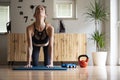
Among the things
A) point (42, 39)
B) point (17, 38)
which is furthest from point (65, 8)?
point (42, 39)

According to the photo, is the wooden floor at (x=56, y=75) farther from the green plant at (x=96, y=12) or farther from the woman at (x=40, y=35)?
the green plant at (x=96, y=12)

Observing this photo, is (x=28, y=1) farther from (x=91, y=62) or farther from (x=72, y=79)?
(x=72, y=79)

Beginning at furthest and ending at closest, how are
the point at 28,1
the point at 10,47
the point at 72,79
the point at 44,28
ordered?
the point at 28,1
the point at 10,47
the point at 44,28
the point at 72,79

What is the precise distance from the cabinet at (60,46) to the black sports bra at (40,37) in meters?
2.16

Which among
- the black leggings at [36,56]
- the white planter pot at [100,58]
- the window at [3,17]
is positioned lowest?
the white planter pot at [100,58]

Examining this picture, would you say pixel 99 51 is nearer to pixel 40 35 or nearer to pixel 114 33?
pixel 114 33

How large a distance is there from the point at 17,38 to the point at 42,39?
2298 millimetres

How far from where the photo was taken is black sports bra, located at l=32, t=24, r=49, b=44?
449cm

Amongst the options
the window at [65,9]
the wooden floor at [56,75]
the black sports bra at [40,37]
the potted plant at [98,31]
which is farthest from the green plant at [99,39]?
the wooden floor at [56,75]

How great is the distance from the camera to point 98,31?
716 centimetres

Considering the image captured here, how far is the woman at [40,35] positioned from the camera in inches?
172

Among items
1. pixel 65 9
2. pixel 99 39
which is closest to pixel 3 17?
pixel 65 9

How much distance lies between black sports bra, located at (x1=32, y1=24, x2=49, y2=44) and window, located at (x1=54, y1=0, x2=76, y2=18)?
2.72 meters

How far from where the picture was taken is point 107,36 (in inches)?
278
